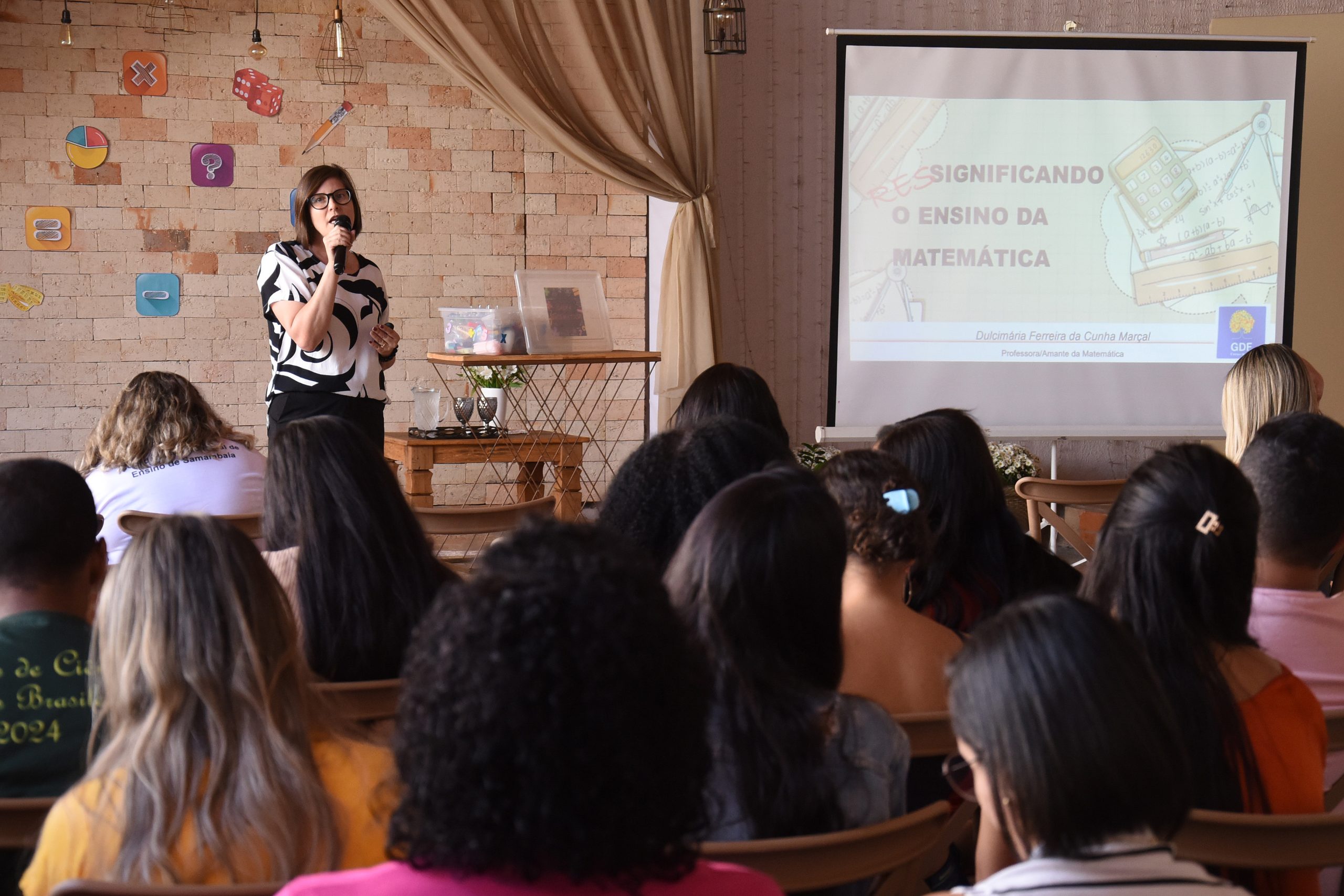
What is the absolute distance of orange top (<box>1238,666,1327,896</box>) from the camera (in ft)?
4.98

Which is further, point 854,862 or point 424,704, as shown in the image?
point 854,862

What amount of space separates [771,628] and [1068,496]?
2.33 metres

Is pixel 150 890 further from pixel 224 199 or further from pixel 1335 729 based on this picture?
pixel 224 199

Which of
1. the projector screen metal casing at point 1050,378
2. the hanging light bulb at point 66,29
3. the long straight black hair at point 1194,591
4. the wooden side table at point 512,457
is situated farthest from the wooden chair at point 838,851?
the hanging light bulb at point 66,29

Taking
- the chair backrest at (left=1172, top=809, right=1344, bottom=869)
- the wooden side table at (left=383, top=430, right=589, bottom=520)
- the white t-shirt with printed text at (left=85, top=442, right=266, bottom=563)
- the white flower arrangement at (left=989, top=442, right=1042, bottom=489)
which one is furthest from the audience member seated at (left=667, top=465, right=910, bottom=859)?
the white flower arrangement at (left=989, top=442, right=1042, bottom=489)

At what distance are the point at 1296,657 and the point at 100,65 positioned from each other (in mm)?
5243

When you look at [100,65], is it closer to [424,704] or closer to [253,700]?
[253,700]

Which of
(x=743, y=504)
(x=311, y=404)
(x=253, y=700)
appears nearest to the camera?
(x=253, y=700)

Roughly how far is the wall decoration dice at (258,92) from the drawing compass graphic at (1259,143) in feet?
13.7

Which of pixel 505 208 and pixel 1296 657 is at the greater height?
pixel 505 208

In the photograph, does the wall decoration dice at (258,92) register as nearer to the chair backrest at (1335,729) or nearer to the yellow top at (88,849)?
the yellow top at (88,849)

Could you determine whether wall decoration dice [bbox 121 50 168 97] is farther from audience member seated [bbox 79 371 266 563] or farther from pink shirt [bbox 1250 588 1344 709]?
pink shirt [bbox 1250 588 1344 709]

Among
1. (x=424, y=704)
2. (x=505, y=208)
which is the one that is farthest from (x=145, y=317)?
(x=424, y=704)

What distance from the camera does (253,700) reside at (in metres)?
1.22
